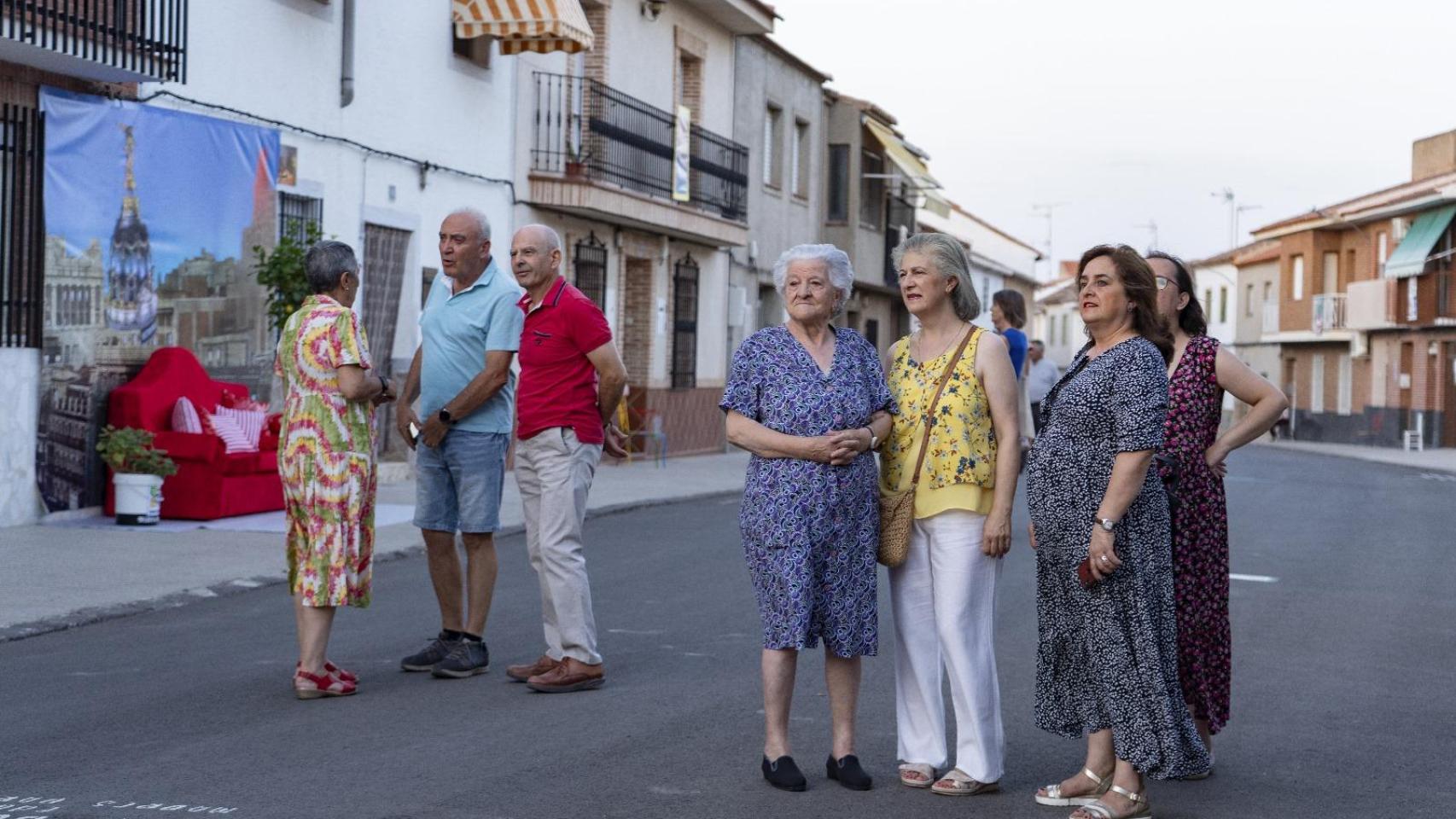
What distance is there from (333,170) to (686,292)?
11.3 meters

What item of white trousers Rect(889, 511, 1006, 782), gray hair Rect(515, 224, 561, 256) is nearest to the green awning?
gray hair Rect(515, 224, 561, 256)

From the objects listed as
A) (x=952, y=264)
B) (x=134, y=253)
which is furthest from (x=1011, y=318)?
(x=134, y=253)

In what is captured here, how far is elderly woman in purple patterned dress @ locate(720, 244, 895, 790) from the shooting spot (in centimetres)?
548

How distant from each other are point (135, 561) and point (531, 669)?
16.0ft

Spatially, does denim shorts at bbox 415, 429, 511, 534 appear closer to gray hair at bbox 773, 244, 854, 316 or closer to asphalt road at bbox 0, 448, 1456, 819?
asphalt road at bbox 0, 448, 1456, 819

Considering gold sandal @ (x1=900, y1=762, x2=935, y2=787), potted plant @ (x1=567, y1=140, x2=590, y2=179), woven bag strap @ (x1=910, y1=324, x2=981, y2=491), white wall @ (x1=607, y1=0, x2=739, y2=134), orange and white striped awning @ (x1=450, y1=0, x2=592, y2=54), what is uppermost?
white wall @ (x1=607, y1=0, x2=739, y2=134)

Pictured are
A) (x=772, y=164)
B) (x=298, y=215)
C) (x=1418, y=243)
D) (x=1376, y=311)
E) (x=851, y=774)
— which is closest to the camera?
(x=851, y=774)

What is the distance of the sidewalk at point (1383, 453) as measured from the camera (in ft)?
127

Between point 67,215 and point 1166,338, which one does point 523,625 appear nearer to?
point 1166,338

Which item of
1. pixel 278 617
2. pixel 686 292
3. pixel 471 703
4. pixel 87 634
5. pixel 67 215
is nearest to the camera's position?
pixel 471 703

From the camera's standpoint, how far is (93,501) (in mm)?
13867

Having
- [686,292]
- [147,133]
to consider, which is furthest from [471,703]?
[686,292]

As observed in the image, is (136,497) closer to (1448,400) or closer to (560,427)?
(560,427)

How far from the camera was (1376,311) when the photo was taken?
52.9 m
